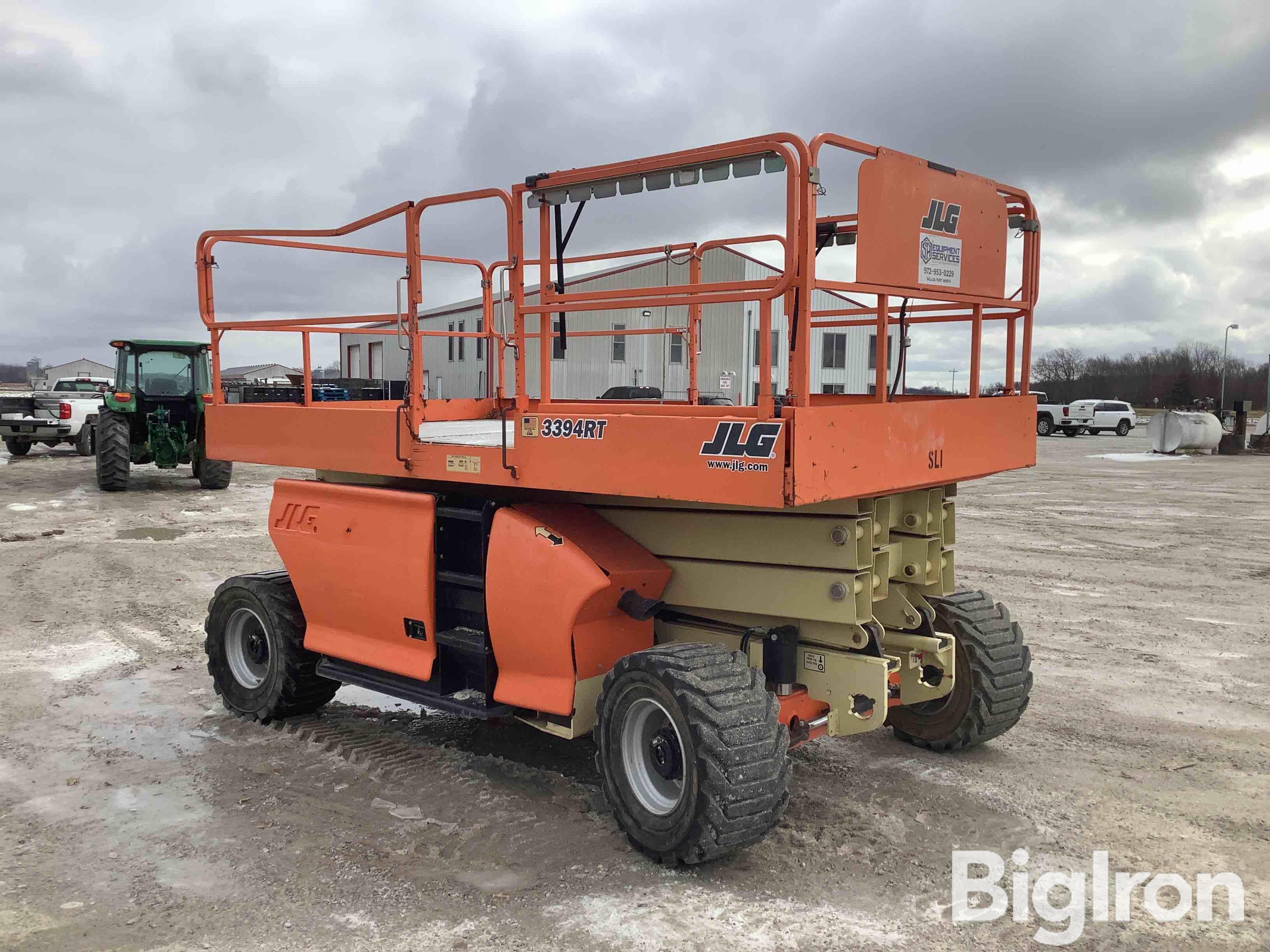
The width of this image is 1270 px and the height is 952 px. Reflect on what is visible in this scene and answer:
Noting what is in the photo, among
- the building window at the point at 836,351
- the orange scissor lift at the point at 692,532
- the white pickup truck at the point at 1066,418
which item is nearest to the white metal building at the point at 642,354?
the building window at the point at 836,351

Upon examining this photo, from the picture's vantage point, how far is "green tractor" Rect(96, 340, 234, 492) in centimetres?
1697

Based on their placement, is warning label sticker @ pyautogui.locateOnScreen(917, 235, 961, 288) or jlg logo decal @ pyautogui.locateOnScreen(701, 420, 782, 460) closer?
jlg logo decal @ pyautogui.locateOnScreen(701, 420, 782, 460)

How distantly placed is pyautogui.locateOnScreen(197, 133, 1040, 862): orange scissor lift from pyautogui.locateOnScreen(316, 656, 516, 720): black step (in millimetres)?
17

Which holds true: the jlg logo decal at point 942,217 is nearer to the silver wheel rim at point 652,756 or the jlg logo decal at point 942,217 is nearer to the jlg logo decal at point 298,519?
the silver wheel rim at point 652,756

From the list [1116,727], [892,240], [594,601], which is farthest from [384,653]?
[1116,727]

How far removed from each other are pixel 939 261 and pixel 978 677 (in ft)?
6.83

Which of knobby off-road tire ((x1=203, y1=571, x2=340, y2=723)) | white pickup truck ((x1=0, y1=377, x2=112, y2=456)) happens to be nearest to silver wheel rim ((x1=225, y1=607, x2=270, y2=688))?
knobby off-road tire ((x1=203, y1=571, x2=340, y2=723))

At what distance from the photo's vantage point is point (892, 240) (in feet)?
12.8

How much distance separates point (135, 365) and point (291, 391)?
257 centimetres

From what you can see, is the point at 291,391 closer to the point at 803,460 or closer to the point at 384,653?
the point at 384,653

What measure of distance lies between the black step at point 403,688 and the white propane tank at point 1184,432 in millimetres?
26828

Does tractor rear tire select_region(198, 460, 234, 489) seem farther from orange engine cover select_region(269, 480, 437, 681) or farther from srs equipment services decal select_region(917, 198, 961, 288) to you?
srs equipment services decal select_region(917, 198, 961, 288)

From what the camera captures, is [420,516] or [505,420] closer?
[505,420]

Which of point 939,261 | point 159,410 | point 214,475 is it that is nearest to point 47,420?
point 159,410
